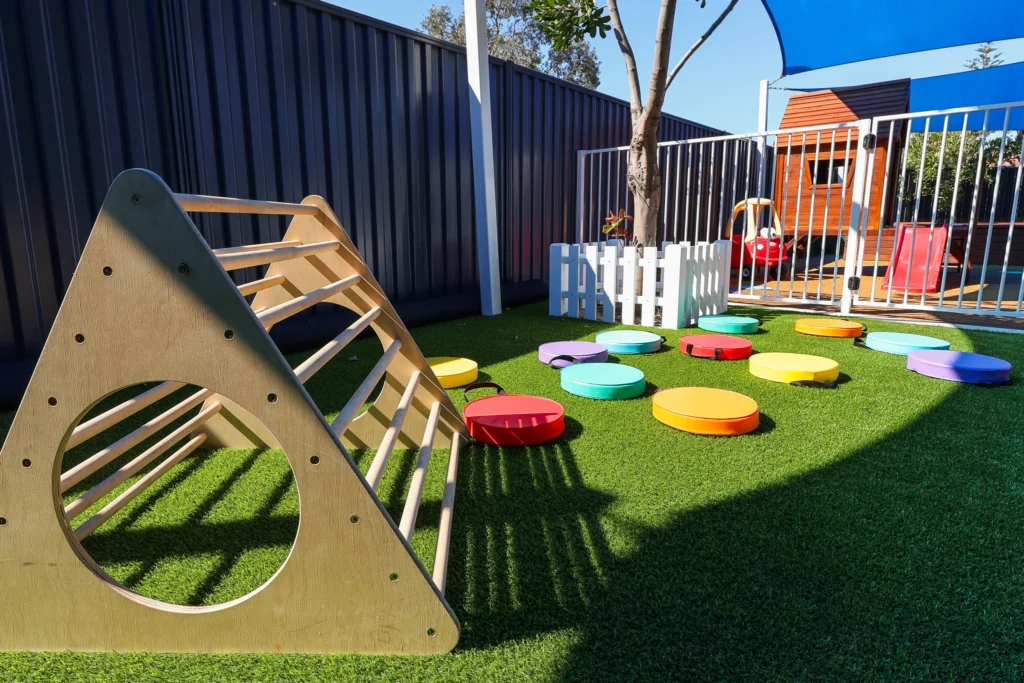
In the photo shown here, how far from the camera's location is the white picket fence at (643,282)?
5.11 meters

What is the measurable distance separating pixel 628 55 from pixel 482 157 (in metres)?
1.97

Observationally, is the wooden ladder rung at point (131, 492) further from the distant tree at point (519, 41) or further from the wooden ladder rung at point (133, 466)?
the distant tree at point (519, 41)

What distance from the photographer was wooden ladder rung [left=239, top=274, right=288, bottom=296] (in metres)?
1.84

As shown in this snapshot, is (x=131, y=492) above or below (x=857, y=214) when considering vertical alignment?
below

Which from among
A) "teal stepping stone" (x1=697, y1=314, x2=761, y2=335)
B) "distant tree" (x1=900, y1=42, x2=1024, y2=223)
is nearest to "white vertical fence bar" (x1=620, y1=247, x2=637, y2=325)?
"teal stepping stone" (x1=697, y1=314, x2=761, y2=335)

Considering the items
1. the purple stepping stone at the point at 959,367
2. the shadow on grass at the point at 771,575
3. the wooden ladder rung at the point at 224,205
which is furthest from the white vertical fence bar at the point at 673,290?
the wooden ladder rung at the point at 224,205

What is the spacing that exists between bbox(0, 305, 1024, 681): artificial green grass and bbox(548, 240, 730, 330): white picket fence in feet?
7.28

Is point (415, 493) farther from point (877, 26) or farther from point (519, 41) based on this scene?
point (519, 41)

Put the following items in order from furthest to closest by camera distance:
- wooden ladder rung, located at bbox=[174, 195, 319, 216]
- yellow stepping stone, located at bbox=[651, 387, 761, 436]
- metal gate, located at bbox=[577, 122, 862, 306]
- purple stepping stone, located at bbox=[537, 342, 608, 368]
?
metal gate, located at bbox=[577, 122, 862, 306], purple stepping stone, located at bbox=[537, 342, 608, 368], yellow stepping stone, located at bbox=[651, 387, 761, 436], wooden ladder rung, located at bbox=[174, 195, 319, 216]

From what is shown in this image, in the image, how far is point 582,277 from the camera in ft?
19.0

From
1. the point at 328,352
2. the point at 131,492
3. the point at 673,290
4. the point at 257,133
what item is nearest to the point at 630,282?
the point at 673,290

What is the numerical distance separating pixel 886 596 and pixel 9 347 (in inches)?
171

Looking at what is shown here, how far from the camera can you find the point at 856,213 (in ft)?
18.3

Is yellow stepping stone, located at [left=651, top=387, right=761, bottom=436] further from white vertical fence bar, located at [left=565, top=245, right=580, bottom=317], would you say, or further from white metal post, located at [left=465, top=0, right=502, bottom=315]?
white metal post, located at [left=465, top=0, right=502, bottom=315]
